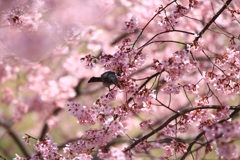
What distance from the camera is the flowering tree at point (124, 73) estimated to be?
306 centimetres

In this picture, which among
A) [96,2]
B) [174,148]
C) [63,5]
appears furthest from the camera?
[96,2]

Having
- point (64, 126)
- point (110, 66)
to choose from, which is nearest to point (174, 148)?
point (110, 66)

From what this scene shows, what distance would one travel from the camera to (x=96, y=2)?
7.37m

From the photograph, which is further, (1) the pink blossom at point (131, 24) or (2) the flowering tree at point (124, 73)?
(1) the pink blossom at point (131, 24)

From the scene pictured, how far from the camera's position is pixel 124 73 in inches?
125

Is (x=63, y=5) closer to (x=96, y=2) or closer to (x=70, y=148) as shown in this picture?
(x=96, y=2)

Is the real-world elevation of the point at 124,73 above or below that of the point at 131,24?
below

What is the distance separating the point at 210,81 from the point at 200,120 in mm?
346

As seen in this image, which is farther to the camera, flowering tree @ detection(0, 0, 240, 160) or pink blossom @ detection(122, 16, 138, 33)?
pink blossom @ detection(122, 16, 138, 33)

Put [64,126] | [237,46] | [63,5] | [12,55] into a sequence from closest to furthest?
[237,46], [12,55], [63,5], [64,126]

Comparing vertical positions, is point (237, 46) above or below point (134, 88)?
above

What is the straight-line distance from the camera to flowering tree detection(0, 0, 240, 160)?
3059 millimetres

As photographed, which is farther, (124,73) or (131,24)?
(131,24)

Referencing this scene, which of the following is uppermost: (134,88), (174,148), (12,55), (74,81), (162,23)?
(74,81)
